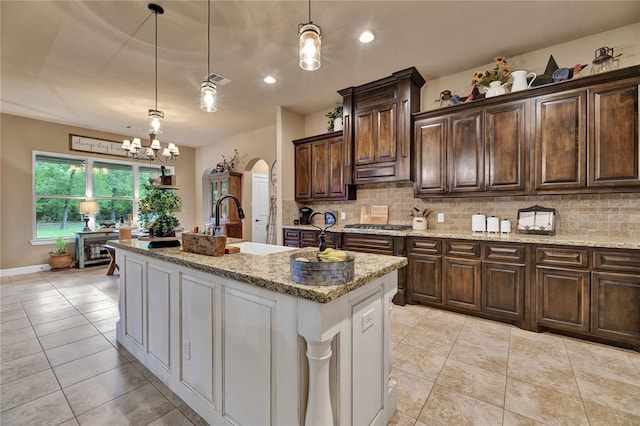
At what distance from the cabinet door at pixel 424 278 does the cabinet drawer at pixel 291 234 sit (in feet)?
6.17

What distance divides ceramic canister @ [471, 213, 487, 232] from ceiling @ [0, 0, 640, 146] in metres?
1.90

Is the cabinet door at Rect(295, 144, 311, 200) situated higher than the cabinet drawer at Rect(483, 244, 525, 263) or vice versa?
the cabinet door at Rect(295, 144, 311, 200)

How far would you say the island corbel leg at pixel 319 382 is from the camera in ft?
3.48

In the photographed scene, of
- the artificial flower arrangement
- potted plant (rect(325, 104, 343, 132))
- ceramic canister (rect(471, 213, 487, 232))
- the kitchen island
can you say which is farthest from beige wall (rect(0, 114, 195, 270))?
ceramic canister (rect(471, 213, 487, 232))

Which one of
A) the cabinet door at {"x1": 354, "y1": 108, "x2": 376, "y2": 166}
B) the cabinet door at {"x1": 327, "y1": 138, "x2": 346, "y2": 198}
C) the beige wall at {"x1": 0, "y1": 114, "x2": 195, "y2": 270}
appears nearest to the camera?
the cabinet door at {"x1": 354, "y1": 108, "x2": 376, "y2": 166}

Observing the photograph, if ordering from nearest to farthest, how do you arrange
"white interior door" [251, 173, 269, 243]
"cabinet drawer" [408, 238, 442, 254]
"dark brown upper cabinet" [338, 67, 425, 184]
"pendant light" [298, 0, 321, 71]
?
"pendant light" [298, 0, 321, 71], "cabinet drawer" [408, 238, 442, 254], "dark brown upper cabinet" [338, 67, 425, 184], "white interior door" [251, 173, 269, 243]

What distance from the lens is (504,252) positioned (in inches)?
112

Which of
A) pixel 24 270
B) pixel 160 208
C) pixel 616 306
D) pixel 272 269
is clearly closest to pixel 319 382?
pixel 272 269

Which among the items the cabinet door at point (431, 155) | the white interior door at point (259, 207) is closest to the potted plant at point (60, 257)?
the white interior door at point (259, 207)

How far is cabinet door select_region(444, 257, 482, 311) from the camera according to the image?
9.86 ft

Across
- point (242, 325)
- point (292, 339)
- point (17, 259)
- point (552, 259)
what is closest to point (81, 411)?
point (242, 325)

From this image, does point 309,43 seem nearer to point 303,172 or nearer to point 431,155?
point 431,155

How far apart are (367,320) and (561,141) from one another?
114 inches

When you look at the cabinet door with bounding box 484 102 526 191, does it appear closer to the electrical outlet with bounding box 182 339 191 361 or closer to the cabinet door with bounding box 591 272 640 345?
the cabinet door with bounding box 591 272 640 345
